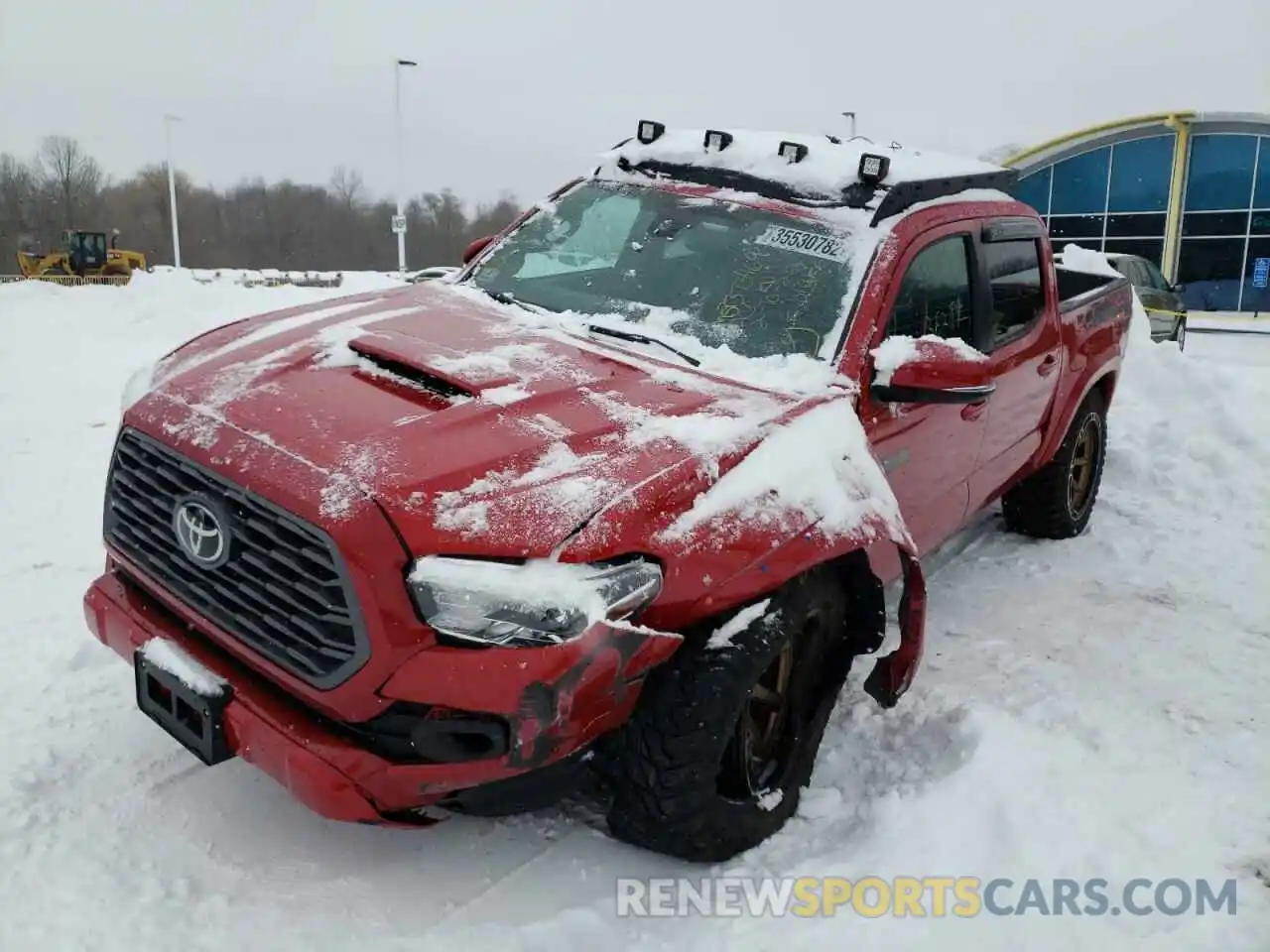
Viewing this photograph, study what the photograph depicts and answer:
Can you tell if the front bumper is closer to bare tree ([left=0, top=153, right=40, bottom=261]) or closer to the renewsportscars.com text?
the renewsportscars.com text

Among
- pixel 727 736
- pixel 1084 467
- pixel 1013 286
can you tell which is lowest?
pixel 1084 467

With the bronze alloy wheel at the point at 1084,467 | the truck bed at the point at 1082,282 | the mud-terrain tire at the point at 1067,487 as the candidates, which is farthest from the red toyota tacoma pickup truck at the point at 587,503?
the truck bed at the point at 1082,282

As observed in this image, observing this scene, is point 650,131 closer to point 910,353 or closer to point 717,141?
point 717,141

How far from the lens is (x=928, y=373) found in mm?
2994

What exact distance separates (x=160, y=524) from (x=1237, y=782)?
11.0 feet

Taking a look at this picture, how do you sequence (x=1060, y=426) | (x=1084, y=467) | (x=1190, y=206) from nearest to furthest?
(x=1060, y=426) < (x=1084, y=467) < (x=1190, y=206)

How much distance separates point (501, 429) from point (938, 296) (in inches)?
76.9

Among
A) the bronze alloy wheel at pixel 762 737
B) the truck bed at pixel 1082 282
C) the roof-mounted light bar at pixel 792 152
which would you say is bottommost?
the bronze alloy wheel at pixel 762 737

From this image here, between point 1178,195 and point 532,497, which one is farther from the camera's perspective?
point 1178,195

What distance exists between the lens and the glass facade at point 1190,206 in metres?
25.1

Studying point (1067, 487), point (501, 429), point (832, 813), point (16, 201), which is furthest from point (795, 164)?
point (16, 201)

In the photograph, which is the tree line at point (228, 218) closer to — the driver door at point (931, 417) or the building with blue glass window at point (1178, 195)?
the building with blue glass window at point (1178, 195)

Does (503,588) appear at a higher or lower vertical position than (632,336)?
lower

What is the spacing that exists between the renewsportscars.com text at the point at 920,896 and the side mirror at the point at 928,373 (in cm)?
141
